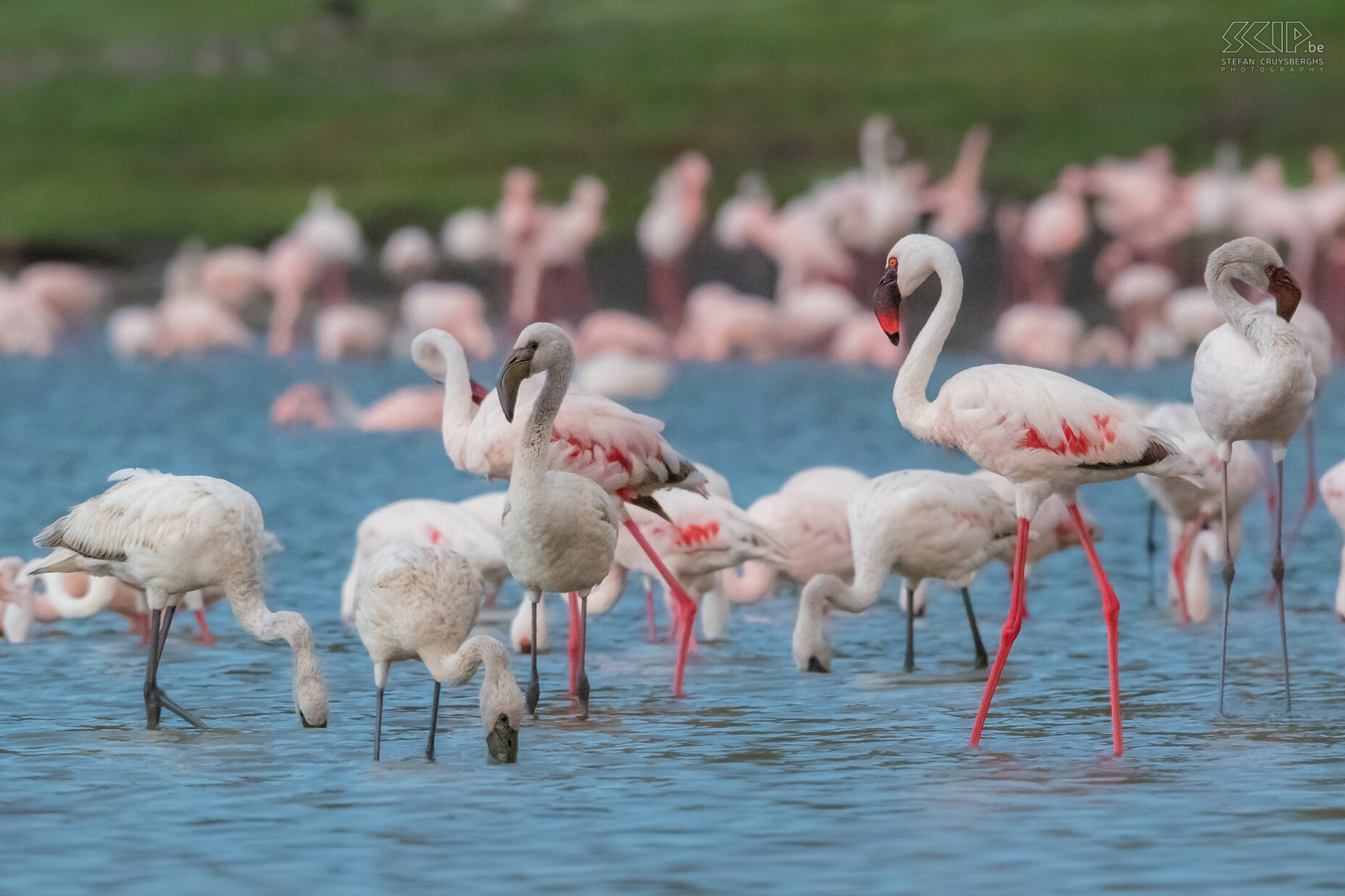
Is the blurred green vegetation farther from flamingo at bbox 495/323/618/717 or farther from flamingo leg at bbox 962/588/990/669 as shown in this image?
flamingo at bbox 495/323/618/717

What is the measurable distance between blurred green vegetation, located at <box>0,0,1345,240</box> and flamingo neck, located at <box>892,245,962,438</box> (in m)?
19.9

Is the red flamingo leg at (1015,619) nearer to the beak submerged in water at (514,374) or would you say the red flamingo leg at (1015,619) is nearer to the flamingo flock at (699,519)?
the flamingo flock at (699,519)

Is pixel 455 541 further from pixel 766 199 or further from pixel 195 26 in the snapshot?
pixel 195 26

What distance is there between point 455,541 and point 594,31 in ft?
88.9

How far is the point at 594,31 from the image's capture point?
113 feet

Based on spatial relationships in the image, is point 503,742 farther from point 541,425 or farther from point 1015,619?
point 1015,619

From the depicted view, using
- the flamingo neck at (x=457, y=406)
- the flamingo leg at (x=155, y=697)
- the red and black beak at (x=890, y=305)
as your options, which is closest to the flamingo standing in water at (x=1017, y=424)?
the red and black beak at (x=890, y=305)

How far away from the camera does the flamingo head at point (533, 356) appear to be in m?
6.47

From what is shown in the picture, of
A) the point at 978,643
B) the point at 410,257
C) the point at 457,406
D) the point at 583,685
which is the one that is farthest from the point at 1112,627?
the point at 410,257

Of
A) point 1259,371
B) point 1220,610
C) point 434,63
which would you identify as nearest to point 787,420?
point 1220,610

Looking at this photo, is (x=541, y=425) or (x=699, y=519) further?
(x=699, y=519)

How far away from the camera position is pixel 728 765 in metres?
6.24

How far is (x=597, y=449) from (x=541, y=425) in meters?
0.85

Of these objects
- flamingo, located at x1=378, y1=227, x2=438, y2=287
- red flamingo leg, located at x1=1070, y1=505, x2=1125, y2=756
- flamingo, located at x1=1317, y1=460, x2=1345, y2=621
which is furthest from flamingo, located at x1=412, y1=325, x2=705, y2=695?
flamingo, located at x1=378, y1=227, x2=438, y2=287
